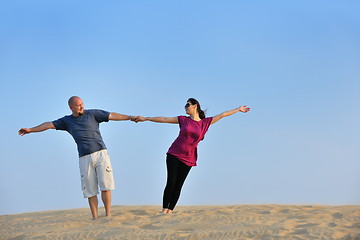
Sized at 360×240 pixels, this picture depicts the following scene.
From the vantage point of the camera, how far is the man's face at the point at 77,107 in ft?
27.5

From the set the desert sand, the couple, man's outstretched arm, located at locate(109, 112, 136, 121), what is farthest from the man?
the desert sand

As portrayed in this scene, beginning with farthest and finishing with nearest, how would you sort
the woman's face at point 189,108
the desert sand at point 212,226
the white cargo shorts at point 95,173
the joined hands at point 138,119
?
the joined hands at point 138,119 < the woman's face at point 189,108 < the white cargo shorts at point 95,173 < the desert sand at point 212,226

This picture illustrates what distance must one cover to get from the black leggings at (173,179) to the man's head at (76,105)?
1910mm

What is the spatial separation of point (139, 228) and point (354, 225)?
11.1ft

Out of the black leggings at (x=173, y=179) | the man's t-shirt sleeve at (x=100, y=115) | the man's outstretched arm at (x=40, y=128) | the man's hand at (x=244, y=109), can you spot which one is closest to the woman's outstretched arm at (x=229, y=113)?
the man's hand at (x=244, y=109)

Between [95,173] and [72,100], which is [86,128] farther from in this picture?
[95,173]

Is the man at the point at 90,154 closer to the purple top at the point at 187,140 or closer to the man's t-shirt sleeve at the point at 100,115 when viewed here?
the man's t-shirt sleeve at the point at 100,115

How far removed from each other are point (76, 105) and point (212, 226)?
3.41m

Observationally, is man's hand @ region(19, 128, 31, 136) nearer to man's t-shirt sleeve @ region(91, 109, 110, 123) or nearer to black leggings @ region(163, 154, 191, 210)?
man's t-shirt sleeve @ region(91, 109, 110, 123)

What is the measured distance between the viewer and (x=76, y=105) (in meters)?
8.37

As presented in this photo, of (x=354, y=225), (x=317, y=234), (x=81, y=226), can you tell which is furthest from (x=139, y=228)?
(x=354, y=225)

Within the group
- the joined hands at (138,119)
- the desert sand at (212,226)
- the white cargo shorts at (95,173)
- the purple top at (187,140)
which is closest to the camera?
the desert sand at (212,226)

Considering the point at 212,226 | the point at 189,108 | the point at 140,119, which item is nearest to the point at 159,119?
the point at 140,119

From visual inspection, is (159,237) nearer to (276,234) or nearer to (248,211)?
(276,234)
